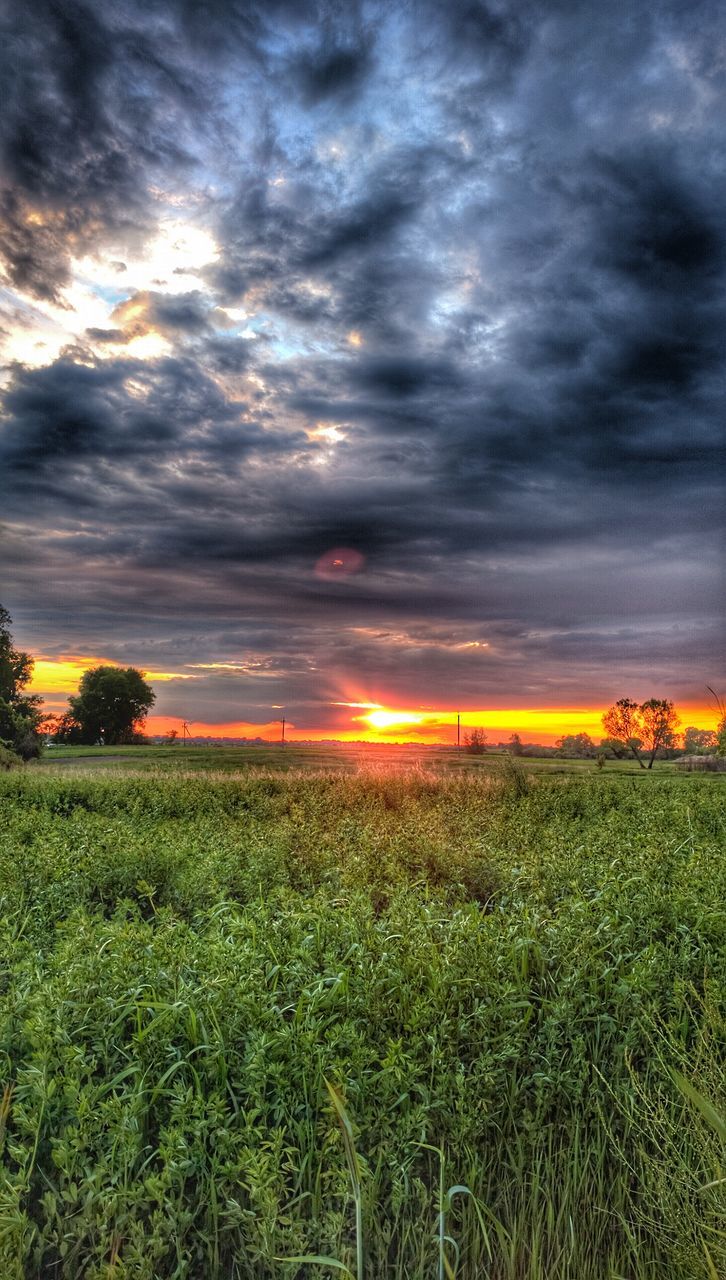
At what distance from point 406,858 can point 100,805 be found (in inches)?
305

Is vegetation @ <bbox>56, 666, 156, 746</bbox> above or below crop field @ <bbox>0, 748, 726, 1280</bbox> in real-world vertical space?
above

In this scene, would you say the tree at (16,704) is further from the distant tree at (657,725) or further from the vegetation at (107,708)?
the distant tree at (657,725)

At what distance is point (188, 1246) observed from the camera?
2.75 m

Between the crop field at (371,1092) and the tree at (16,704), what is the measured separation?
28233mm

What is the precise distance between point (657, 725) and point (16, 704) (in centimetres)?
3168

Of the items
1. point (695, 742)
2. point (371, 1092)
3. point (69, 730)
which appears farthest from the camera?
point (69, 730)

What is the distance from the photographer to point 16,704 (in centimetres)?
3656

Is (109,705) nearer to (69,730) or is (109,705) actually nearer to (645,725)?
(69,730)

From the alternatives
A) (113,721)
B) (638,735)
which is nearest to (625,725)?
(638,735)

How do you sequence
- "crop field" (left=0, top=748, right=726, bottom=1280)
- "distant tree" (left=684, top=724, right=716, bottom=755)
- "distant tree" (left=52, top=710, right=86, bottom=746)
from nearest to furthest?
Answer: "crop field" (left=0, top=748, right=726, bottom=1280) → "distant tree" (left=684, top=724, right=716, bottom=755) → "distant tree" (left=52, top=710, right=86, bottom=746)

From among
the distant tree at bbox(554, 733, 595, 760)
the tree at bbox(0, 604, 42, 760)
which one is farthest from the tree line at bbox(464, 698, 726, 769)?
the tree at bbox(0, 604, 42, 760)

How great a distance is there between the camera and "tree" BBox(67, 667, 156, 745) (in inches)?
1858

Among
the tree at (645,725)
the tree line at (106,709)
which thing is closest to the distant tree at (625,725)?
the tree at (645,725)

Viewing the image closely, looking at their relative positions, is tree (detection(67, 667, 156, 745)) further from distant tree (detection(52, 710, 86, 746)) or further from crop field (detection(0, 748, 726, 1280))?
crop field (detection(0, 748, 726, 1280))
